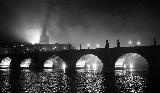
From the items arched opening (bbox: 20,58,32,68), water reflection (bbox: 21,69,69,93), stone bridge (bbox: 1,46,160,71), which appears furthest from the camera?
arched opening (bbox: 20,58,32,68)

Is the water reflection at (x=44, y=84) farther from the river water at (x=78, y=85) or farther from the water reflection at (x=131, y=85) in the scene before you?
the water reflection at (x=131, y=85)

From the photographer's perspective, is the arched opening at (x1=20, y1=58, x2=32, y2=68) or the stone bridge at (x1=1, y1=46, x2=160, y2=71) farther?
the arched opening at (x1=20, y1=58, x2=32, y2=68)

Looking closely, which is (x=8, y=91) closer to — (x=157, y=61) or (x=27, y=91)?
(x=27, y=91)

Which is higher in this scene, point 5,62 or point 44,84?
point 5,62

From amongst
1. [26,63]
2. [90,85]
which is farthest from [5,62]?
[90,85]

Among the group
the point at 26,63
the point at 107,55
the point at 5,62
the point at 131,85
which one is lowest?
the point at 131,85

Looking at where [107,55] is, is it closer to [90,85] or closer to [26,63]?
[90,85]

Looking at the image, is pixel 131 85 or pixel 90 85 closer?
pixel 131 85

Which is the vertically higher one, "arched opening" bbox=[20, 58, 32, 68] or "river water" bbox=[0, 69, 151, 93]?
"arched opening" bbox=[20, 58, 32, 68]

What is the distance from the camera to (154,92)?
91.4 feet

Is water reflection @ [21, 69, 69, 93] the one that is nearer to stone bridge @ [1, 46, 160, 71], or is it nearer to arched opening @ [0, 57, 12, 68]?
stone bridge @ [1, 46, 160, 71]

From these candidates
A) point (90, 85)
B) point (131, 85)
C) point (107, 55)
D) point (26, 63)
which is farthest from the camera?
point (26, 63)

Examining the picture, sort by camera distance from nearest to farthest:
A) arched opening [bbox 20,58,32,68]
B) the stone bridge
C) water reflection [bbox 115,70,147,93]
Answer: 1. water reflection [bbox 115,70,147,93]
2. the stone bridge
3. arched opening [bbox 20,58,32,68]

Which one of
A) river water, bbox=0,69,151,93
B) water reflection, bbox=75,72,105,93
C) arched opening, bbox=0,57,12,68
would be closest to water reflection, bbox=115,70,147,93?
river water, bbox=0,69,151,93
